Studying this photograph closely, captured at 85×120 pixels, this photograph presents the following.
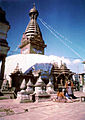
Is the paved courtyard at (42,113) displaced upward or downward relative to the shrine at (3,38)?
downward

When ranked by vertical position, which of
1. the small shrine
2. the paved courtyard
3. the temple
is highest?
the temple

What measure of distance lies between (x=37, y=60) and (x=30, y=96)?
16279mm

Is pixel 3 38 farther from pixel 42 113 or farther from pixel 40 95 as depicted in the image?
pixel 42 113

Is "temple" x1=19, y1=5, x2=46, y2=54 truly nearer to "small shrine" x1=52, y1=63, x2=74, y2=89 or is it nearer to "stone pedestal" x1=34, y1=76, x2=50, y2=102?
"small shrine" x1=52, y1=63, x2=74, y2=89

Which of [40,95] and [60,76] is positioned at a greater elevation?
[60,76]

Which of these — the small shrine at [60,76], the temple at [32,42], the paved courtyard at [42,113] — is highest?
the temple at [32,42]

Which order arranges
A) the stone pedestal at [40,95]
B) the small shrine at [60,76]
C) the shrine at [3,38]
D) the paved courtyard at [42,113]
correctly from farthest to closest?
the small shrine at [60,76] < the shrine at [3,38] < the stone pedestal at [40,95] < the paved courtyard at [42,113]

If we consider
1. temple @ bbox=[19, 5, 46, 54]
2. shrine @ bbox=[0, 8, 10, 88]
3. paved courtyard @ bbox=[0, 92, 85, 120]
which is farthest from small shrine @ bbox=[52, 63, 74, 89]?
paved courtyard @ bbox=[0, 92, 85, 120]

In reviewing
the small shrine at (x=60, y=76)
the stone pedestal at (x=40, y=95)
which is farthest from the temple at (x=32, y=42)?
the stone pedestal at (x=40, y=95)

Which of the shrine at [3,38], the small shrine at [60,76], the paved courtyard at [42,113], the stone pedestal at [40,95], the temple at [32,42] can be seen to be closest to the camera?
the paved courtyard at [42,113]

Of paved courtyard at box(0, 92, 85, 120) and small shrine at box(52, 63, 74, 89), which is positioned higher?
small shrine at box(52, 63, 74, 89)

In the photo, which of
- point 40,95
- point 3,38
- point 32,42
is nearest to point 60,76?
point 3,38

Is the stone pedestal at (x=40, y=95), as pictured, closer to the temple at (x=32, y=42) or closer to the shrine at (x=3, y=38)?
the shrine at (x=3, y=38)

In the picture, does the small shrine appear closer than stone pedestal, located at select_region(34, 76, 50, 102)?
No
